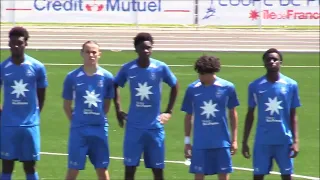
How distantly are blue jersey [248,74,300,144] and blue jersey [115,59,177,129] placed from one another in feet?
4.18

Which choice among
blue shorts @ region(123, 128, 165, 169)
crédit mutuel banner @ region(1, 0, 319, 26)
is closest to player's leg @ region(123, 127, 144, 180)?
blue shorts @ region(123, 128, 165, 169)

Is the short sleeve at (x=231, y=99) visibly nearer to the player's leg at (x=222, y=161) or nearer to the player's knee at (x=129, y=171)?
the player's leg at (x=222, y=161)

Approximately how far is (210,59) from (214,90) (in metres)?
0.42

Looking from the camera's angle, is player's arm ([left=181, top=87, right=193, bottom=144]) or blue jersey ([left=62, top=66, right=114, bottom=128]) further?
blue jersey ([left=62, top=66, right=114, bottom=128])

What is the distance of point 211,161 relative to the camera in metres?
12.0

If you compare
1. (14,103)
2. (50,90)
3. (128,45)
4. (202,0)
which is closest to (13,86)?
(14,103)

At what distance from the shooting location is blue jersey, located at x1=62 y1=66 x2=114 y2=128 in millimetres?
12227

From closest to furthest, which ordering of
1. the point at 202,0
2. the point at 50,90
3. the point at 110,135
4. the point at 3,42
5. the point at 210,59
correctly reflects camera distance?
the point at 210,59, the point at 110,135, the point at 50,90, the point at 3,42, the point at 202,0

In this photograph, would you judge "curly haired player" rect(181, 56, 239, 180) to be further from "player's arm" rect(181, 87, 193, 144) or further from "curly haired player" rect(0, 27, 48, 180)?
"curly haired player" rect(0, 27, 48, 180)

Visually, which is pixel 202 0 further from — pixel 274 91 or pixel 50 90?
pixel 274 91

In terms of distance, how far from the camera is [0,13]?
3650 centimetres

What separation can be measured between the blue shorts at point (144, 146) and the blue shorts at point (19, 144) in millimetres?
1214

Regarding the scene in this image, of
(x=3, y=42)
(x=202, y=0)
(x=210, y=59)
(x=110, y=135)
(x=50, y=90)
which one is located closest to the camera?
(x=210, y=59)

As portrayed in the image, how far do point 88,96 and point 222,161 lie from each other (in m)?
1.93
